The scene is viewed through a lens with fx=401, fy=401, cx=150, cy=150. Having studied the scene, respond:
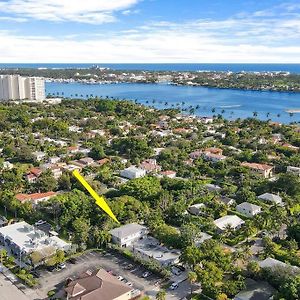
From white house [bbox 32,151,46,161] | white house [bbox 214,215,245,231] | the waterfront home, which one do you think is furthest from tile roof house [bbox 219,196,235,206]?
white house [bbox 32,151,46,161]

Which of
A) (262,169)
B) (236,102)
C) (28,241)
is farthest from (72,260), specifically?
(236,102)

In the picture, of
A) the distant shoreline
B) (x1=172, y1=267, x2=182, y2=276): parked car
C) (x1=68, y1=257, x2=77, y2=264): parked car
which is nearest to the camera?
(x1=172, y1=267, x2=182, y2=276): parked car

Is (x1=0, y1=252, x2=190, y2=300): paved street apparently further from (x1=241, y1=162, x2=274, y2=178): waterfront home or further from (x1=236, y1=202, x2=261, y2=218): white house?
(x1=241, y1=162, x2=274, y2=178): waterfront home

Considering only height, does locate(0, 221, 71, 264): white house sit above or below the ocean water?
below

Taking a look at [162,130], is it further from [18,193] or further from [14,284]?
[14,284]

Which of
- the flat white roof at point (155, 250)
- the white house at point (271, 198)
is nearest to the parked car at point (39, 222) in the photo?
the flat white roof at point (155, 250)

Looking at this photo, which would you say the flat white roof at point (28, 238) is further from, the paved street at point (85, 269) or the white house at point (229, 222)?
the white house at point (229, 222)

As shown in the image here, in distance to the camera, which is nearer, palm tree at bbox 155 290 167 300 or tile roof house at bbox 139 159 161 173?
palm tree at bbox 155 290 167 300

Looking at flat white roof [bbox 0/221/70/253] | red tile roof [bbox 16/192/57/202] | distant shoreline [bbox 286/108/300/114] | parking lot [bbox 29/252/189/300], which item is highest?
distant shoreline [bbox 286/108/300/114]
